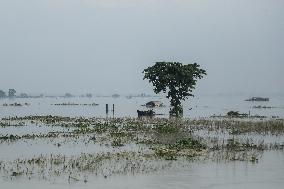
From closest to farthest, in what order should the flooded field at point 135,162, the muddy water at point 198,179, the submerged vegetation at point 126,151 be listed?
the muddy water at point 198,179, the flooded field at point 135,162, the submerged vegetation at point 126,151

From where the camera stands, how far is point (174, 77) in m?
45.6

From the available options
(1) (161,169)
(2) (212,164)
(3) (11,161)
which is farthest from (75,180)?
(2) (212,164)

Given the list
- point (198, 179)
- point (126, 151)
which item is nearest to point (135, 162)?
point (126, 151)

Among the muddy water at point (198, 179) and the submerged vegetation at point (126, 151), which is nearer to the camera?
the muddy water at point (198, 179)

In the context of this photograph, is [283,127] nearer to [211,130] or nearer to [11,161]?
[211,130]

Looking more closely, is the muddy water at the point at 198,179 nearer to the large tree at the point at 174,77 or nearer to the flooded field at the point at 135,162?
the flooded field at the point at 135,162

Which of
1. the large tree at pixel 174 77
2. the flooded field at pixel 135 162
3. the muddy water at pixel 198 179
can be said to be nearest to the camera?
the muddy water at pixel 198 179

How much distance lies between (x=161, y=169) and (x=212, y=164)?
272cm

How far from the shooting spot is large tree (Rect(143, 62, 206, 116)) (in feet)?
150

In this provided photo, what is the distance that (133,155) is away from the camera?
2175cm

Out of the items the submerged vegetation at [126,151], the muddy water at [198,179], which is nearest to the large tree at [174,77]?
the submerged vegetation at [126,151]

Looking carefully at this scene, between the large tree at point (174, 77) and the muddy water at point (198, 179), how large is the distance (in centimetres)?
2582

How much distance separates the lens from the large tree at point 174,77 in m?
45.7

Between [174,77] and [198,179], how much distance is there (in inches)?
1141
